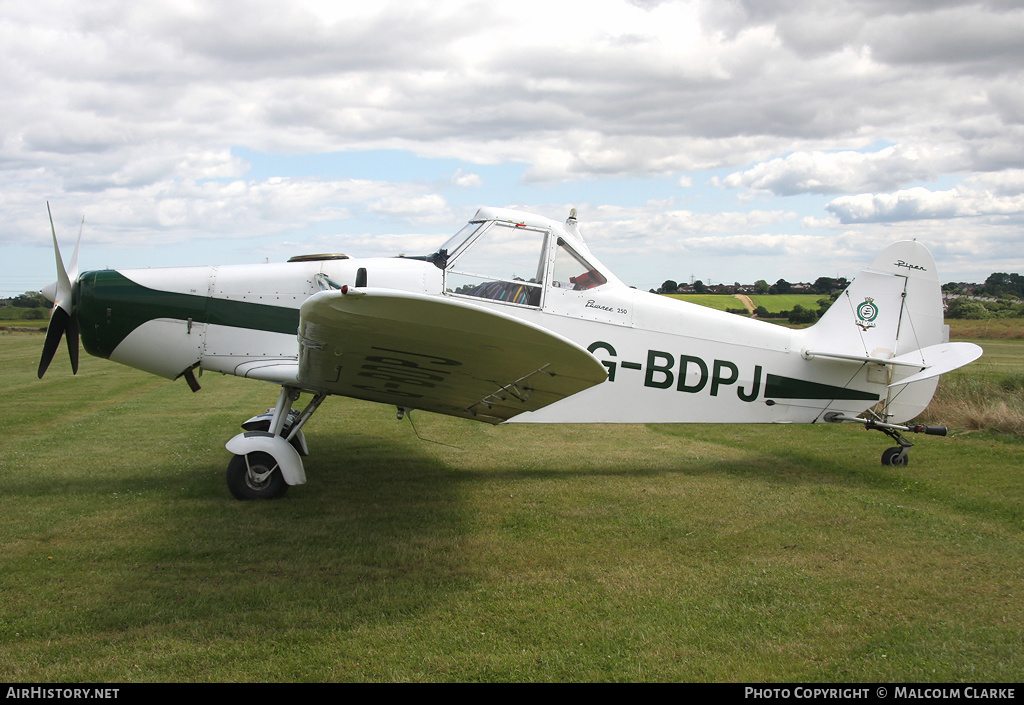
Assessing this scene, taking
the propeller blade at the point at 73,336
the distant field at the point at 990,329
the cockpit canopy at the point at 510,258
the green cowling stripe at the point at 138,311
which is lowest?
the distant field at the point at 990,329

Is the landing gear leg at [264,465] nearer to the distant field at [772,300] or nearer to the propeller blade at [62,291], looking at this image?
the propeller blade at [62,291]

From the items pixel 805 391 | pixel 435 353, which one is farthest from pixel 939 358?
pixel 435 353

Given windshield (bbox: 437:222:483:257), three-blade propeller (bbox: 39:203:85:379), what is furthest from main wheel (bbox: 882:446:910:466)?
three-blade propeller (bbox: 39:203:85:379)

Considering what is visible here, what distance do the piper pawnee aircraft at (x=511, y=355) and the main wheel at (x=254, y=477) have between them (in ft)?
0.04

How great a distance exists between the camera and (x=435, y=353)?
4.27 m

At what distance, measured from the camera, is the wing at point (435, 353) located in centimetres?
365

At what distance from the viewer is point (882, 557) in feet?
15.6

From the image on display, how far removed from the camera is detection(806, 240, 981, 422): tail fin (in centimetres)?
747

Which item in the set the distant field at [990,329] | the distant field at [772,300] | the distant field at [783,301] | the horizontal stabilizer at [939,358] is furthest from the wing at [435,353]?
the distant field at [990,329]

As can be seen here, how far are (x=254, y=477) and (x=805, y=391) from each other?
18.3ft

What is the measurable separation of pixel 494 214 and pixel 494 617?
12.0 ft

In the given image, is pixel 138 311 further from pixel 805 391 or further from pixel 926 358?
pixel 926 358
